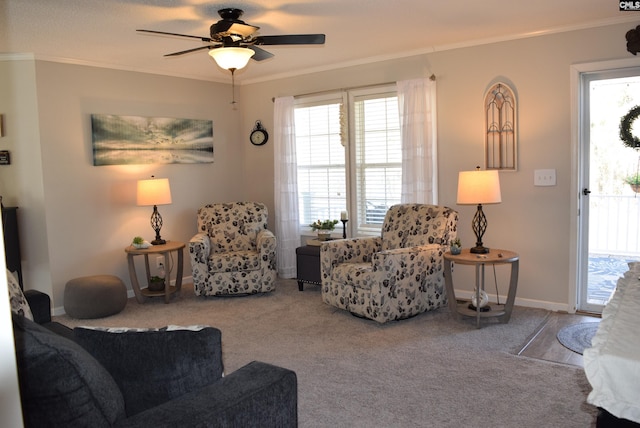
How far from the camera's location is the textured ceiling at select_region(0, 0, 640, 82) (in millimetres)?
3758

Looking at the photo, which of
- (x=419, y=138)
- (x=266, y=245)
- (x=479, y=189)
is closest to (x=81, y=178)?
(x=266, y=245)

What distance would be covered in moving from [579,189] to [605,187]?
22 cm

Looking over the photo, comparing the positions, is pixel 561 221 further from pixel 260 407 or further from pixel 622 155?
pixel 260 407

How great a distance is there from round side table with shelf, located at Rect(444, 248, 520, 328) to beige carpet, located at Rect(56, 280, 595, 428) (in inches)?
3.5

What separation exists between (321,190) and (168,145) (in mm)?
1817

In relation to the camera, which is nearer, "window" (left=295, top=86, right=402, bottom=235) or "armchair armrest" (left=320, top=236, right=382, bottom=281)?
"armchair armrest" (left=320, top=236, right=382, bottom=281)

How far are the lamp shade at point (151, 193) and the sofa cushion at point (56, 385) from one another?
4.13 metres

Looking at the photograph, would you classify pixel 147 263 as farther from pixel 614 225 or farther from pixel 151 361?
pixel 614 225

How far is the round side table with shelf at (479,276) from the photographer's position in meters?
4.29

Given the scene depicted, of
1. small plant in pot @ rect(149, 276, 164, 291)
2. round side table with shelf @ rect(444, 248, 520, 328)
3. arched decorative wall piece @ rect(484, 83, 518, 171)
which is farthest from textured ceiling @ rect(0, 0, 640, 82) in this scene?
small plant in pot @ rect(149, 276, 164, 291)

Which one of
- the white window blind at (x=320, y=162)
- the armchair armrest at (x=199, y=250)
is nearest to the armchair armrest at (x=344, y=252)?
the white window blind at (x=320, y=162)

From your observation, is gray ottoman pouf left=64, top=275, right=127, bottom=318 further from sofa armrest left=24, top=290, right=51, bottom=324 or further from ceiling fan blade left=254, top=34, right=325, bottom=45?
ceiling fan blade left=254, top=34, right=325, bottom=45

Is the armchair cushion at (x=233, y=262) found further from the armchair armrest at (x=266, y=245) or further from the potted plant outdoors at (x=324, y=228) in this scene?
the potted plant outdoors at (x=324, y=228)

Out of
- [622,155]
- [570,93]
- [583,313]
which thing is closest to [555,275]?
[583,313]
